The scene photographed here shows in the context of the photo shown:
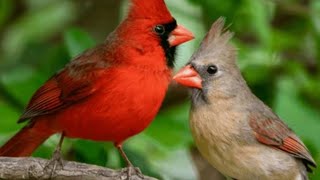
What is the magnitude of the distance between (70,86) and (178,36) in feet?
1.76

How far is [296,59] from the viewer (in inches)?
252

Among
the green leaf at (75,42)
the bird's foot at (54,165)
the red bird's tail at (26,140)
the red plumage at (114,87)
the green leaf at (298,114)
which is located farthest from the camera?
the green leaf at (298,114)

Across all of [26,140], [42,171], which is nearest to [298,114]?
[26,140]

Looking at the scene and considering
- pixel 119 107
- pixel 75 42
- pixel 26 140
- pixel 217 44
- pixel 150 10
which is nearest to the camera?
pixel 217 44

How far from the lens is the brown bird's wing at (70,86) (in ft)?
16.2

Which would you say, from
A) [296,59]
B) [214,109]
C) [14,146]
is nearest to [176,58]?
[214,109]

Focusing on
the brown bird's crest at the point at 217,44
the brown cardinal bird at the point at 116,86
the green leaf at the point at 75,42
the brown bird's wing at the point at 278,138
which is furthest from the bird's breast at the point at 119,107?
the green leaf at the point at 75,42

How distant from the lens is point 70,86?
198 inches

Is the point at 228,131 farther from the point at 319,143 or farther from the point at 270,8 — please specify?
the point at 270,8

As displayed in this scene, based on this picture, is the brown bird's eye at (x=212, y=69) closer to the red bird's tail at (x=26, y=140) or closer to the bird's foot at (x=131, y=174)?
the bird's foot at (x=131, y=174)

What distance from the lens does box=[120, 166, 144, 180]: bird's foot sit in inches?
185

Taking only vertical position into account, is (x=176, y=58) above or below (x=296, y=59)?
above

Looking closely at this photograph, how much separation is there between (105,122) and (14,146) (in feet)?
2.08

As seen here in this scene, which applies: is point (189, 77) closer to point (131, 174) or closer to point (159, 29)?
point (159, 29)
